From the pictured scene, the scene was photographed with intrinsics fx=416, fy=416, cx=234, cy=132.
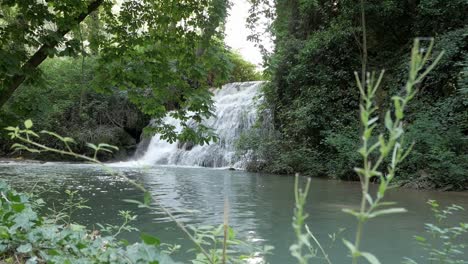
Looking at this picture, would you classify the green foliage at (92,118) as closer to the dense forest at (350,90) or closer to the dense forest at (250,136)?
the dense forest at (250,136)

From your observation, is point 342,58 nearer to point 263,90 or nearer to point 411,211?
point 263,90

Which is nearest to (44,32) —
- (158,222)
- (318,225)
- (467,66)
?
(158,222)

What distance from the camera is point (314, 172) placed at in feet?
45.2

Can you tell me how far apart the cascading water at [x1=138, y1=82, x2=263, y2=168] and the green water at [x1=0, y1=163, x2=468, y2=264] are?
6.71m

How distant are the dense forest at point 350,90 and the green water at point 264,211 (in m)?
1.60

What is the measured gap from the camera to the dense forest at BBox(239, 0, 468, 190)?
10680 mm

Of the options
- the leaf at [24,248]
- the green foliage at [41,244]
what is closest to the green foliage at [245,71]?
the green foliage at [41,244]

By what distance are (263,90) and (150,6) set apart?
1144 centimetres

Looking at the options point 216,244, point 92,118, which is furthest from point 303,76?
point 216,244

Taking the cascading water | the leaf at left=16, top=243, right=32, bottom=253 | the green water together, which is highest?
the cascading water

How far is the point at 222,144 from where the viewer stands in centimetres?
1853

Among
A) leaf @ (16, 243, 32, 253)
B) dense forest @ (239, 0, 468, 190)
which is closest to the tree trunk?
leaf @ (16, 243, 32, 253)

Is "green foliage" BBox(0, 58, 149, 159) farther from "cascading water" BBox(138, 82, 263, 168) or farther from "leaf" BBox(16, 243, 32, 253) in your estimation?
"leaf" BBox(16, 243, 32, 253)

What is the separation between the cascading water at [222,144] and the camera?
59.5 feet
